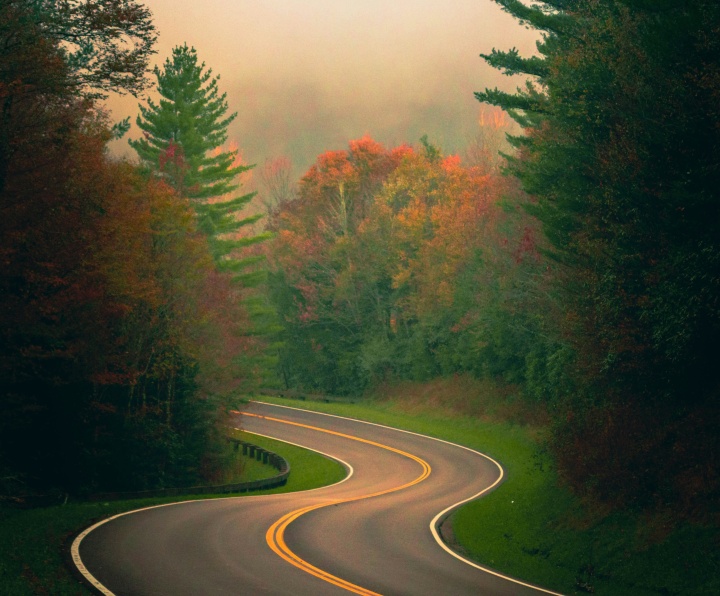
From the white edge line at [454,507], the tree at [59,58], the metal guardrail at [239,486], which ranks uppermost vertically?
the tree at [59,58]

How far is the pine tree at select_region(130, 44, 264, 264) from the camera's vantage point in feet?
151

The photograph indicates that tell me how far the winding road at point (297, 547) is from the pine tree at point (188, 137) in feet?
79.1

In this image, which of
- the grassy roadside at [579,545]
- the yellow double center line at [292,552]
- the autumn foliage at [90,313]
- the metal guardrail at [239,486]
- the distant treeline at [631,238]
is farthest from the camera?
the metal guardrail at [239,486]

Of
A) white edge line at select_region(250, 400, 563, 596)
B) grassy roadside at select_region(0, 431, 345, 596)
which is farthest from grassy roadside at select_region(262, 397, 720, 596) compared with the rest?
grassy roadside at select_region(0, 431, 345, 596)

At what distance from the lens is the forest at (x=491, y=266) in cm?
1683

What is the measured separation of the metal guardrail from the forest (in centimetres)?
295

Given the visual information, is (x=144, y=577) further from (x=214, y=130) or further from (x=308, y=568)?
(x=214, y=130)

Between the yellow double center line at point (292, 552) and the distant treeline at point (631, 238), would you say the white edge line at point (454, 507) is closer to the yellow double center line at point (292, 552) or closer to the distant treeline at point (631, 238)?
the yellow double center line at point (292, 552)

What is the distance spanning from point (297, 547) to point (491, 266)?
109 ft

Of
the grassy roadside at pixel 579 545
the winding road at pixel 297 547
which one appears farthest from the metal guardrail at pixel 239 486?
the grassy roadside at pixel 579 545

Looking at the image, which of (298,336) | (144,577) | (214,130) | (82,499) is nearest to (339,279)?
(298,336)

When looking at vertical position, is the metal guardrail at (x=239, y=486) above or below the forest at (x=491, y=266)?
below

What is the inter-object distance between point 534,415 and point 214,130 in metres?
29.0

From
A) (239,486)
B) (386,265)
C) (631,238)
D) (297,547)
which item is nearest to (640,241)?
(631,238)
